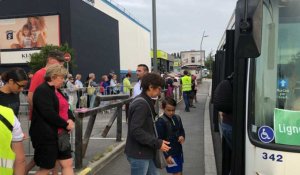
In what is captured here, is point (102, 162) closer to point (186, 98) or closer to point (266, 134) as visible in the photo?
point (266, 134)

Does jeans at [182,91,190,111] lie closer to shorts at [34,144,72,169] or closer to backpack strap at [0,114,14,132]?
shorts at [34,144,72,169]

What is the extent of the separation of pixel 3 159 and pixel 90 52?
2770cm

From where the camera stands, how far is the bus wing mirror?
293cm

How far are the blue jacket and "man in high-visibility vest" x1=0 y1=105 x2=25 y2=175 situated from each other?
221 cm

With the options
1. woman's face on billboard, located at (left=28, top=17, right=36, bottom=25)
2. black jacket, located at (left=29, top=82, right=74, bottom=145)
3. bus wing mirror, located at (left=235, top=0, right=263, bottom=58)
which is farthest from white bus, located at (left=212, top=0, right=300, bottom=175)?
woman's face on billboard, located at (left=28, top=17, right=36, bottom=25)

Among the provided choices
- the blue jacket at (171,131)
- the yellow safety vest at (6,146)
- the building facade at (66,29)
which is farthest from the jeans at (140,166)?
the building facade at (66,29)

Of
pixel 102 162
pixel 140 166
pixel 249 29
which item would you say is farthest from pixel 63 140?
pixel 249 29

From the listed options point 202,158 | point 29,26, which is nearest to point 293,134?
point 202,158

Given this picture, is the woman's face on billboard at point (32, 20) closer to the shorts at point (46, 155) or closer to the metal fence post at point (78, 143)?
the metal fence post at point (78, 143)

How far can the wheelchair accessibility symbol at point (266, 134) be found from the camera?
3.32 meters

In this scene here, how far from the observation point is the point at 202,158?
25.4 feet

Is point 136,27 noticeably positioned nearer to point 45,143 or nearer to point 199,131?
point 199,131

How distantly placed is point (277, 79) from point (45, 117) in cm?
A: 258

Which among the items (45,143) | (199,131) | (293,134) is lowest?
(199,131)
